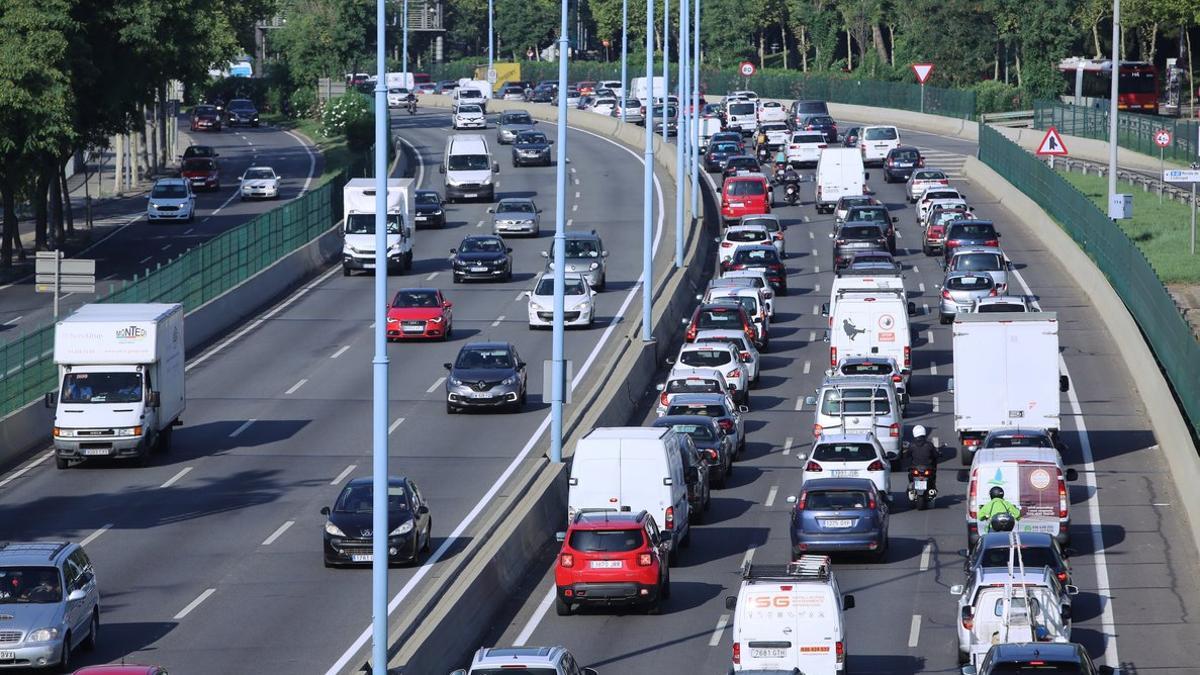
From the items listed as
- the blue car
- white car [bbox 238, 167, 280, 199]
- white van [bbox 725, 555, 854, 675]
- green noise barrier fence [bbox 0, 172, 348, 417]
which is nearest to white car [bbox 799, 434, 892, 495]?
the blue car

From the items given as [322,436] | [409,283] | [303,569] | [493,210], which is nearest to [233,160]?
[493,210]

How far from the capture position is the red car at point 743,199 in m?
73.7

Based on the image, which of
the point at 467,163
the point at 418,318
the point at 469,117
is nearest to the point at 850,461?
the point at 418,318

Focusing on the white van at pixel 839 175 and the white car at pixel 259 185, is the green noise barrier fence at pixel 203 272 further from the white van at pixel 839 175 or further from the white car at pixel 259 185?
the white van at pixel 839 175

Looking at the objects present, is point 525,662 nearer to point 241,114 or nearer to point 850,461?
point 850,461

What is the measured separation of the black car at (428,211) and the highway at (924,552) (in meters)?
22.2

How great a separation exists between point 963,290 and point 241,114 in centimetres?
9648

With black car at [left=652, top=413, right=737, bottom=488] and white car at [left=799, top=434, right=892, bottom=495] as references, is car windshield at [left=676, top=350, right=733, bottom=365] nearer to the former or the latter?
black car at [left=652, top=413, right=737, bottom=488]

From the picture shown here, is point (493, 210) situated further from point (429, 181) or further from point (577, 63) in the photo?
point (577, 63)

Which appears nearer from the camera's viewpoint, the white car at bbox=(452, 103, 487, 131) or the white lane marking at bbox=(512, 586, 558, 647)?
the white lane marking at bbox=(512, 586, 558, 647)

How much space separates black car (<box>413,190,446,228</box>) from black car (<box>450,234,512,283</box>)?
11.0m

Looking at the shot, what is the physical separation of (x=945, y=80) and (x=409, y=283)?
6807 cm

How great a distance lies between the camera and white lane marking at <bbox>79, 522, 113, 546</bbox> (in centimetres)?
3378

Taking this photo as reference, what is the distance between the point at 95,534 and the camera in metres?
34.3
